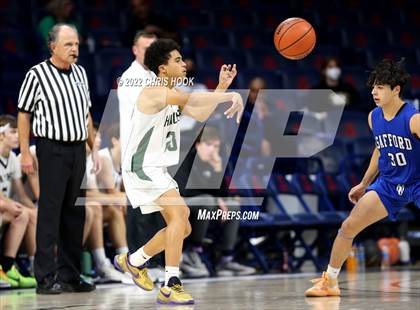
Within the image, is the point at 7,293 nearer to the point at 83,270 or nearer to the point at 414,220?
the point at 83,270

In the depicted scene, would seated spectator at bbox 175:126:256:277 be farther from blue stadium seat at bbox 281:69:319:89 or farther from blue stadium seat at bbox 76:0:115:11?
blue stadium seat at bbox 76:0:115:11

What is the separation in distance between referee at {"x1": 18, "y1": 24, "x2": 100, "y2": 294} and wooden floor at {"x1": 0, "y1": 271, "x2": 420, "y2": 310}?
334 mm

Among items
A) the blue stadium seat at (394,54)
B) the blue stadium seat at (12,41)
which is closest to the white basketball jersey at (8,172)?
the blue stadium seat at (12,41)

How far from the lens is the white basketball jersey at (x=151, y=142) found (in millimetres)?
7449

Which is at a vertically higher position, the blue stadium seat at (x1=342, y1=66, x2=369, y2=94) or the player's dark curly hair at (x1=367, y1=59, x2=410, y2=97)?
the blue stadium seat at (x1=342, y1=66, x2=369, y2=94)

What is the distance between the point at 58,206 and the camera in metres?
8.55

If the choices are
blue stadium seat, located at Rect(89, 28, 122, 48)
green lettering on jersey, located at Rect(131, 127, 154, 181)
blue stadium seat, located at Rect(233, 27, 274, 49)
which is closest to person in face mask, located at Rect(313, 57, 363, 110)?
blue stadium seat, located at Rect(233, 27, 274, 49)

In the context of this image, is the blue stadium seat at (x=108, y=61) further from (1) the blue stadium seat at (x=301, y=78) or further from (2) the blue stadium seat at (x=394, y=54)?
(2) the blue stadium seat at (x=394, y=54)

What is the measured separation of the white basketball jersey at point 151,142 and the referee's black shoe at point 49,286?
150 centimetres

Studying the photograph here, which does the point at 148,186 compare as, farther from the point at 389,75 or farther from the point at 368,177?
the point at 389,75

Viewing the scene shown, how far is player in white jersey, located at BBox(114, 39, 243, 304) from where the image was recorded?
7.23m

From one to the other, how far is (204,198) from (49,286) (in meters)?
2.46

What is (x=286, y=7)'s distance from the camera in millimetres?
15898

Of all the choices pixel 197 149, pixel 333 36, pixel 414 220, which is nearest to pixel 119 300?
pixel 197 149
